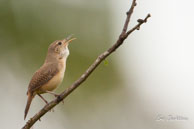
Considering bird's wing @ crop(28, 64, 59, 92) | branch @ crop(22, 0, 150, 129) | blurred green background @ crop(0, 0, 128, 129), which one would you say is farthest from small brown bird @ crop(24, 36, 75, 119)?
blurred green background @ crop(0, 0, 128, 129)

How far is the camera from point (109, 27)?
1234cm

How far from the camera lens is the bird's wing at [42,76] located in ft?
20.5

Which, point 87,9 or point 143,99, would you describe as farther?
point 87,9

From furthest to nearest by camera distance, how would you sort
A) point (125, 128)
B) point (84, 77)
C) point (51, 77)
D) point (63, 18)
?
1. point (63, 18)
2. point (125, 128)
3. point (51, 77)
4. point (84, 77)

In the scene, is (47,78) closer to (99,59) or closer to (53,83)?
(53,83)

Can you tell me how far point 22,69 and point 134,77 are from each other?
2.95m

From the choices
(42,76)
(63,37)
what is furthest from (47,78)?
(63,37)

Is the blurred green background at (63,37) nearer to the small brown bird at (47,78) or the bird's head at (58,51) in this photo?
the bird's head at (58,51)

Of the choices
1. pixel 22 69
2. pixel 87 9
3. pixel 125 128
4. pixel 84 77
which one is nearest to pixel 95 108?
pixel 125 128

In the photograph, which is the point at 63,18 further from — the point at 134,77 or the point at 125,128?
the point at 125,128

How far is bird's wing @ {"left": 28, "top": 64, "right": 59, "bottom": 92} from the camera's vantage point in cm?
624

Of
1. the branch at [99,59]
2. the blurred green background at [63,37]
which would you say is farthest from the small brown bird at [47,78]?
the blurred green background at [63,37]

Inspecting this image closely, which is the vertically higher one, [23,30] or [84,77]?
[84,77]

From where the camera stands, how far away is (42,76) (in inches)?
251
